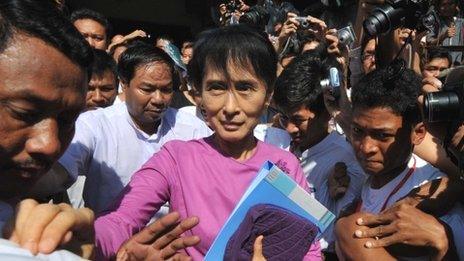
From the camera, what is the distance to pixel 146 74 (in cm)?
298

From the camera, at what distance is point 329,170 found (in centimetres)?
256

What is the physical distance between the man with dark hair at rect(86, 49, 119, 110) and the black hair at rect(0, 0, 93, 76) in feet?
7.49

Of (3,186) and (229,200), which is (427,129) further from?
(3,186)

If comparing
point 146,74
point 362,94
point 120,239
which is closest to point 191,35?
point 146,74

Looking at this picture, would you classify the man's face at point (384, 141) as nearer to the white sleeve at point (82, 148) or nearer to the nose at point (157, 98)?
the white sleeve at point (82, 148)

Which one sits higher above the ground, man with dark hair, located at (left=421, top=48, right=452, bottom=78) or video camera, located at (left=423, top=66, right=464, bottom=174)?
video camera, located at (left=423, top=66, right=464, bottom=174)

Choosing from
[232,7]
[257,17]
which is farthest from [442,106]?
[232,7]

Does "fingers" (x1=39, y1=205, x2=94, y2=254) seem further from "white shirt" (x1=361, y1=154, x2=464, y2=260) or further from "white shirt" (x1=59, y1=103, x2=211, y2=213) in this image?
"white shirt" (x1=361, y1=154, x2=464, y2=260)

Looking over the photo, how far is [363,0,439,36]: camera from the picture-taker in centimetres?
229

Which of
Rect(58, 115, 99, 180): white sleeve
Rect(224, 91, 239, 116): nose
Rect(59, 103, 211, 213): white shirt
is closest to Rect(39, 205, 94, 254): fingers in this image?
Rect(224, 91, 239, 116): nose

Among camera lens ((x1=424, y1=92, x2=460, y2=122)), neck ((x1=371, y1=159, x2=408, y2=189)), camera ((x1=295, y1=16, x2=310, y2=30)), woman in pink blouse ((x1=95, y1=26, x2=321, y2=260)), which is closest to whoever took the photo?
woman in pink blouse ((x1=95, y1=26, x2=321, y2=260))

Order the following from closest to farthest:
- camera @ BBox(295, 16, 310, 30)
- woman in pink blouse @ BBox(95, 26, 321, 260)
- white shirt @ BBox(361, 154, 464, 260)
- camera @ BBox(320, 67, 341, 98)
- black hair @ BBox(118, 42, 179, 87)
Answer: woman in pink blouse @ BBox(95, 26, 321, 260) → white shirt @ BBox(361, 154, 464, 260) → camera @ BBox(320, 67, 341, 98) → black hair @ BBox(118, 42, 179, 87) → camera @ BBox(295, 16, 310, 30)

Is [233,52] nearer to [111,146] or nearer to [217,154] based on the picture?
[217,154]

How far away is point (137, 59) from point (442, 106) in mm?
1804
